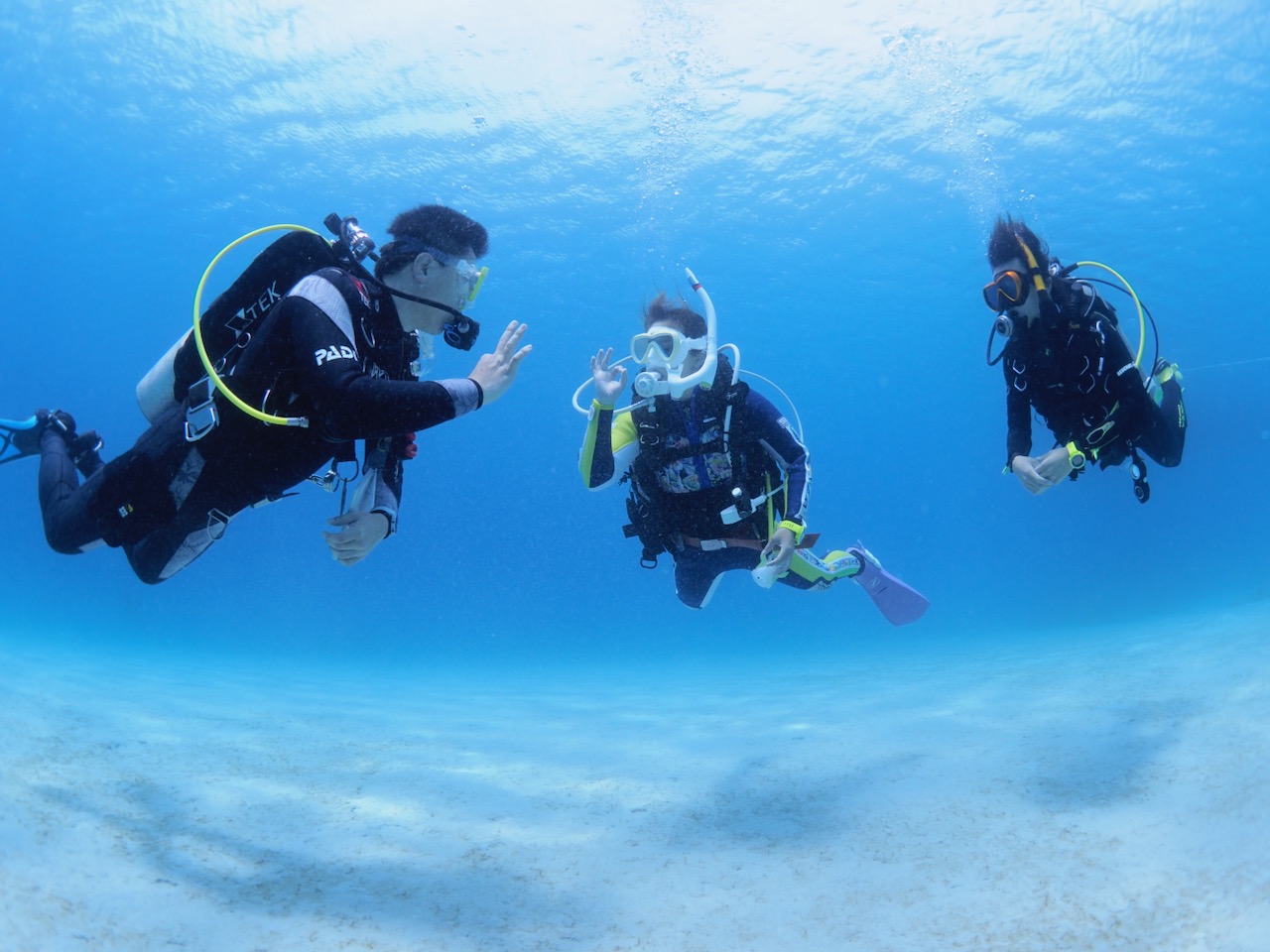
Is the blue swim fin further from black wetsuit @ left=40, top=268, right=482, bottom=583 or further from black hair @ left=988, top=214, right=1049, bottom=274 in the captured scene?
black wetsuit @ left=40, top=268, right=482, bottom=583

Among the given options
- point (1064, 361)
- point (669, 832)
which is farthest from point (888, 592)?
point (669, 832)

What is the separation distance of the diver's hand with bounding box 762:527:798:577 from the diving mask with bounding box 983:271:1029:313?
84.1 inches

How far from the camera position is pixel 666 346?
206 inches

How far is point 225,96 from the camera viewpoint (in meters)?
19.7

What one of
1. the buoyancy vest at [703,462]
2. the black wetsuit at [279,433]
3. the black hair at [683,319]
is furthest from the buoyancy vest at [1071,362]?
the black wetsuit at [279,433]

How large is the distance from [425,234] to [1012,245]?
13.2 feet

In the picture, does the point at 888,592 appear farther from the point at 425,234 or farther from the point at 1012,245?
the point at 425,234

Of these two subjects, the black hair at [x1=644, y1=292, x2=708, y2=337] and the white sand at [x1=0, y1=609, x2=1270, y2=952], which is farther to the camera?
the black hair at [x1=644, y1=292, x2=708, y2=337]

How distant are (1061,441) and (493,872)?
5024mm

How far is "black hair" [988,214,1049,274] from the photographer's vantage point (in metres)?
4.98

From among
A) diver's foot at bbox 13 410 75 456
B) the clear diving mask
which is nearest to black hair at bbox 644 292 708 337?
the clear diving mask

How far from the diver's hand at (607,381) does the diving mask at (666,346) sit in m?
0.28

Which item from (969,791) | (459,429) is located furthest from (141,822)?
(459,429)

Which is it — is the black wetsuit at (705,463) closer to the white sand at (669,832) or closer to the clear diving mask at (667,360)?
the clear diving mask at (667,360)
